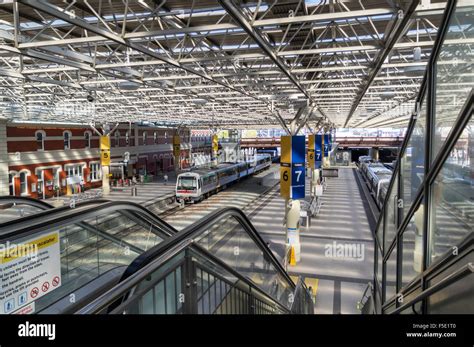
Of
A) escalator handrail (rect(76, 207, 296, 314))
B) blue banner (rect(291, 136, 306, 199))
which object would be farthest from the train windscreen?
escalator handrail (rect(76, 207, 296, 314))

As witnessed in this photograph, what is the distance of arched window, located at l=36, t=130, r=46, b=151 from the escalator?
24.5 m

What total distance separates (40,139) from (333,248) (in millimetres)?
22903

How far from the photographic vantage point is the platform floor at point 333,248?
11.0 metres

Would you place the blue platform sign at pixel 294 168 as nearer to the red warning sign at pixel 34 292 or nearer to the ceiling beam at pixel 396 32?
the ceiling beam at pixel 396 32

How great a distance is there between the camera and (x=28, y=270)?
3967mm

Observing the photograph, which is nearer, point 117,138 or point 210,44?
point 210,44

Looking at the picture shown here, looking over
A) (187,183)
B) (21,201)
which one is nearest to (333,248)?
(21,201)

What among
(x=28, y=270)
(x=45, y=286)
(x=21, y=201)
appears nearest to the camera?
(x=28, y=270)

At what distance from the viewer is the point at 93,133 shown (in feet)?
112

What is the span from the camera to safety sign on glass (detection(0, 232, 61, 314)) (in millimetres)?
3732

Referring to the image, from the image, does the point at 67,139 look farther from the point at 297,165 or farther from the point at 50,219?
the point at 50,219

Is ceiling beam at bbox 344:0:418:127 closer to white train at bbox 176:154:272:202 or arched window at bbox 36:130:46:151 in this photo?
white train at bbox 176:154:272:202

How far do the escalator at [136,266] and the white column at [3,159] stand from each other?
21.6 metres
